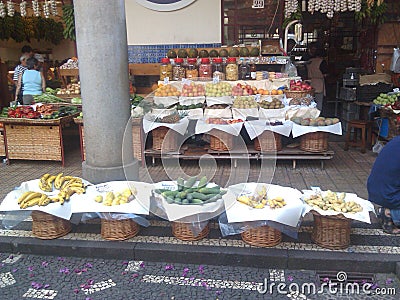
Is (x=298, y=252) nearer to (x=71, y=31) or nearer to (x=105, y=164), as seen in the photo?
(x=105, y=164)

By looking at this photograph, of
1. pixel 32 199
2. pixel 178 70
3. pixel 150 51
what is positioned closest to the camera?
pixel 32 199

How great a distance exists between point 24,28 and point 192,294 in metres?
11.1

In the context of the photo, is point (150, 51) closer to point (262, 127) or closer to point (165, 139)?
point (165, 139)

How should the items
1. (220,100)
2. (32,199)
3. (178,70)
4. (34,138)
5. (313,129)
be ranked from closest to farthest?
(32,199), (313,129), (34,138), (220,100), (178,70)

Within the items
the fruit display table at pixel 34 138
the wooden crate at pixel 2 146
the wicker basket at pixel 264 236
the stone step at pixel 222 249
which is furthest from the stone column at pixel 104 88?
the wooden crate at pixel 2 146

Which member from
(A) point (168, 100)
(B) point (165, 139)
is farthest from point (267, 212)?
(A) point (168, 100)

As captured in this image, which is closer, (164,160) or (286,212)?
(286,212)

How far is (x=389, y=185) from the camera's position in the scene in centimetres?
410

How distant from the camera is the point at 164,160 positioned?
6961 mm

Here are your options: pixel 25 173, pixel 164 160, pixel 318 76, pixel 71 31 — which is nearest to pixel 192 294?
pixel 164 160

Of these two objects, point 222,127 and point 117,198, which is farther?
A: point 222,127

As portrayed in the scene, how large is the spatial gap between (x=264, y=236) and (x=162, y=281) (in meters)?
1.08

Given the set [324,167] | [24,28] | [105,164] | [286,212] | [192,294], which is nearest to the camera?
[192,294]

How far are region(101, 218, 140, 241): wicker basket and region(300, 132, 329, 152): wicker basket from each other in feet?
11.6
